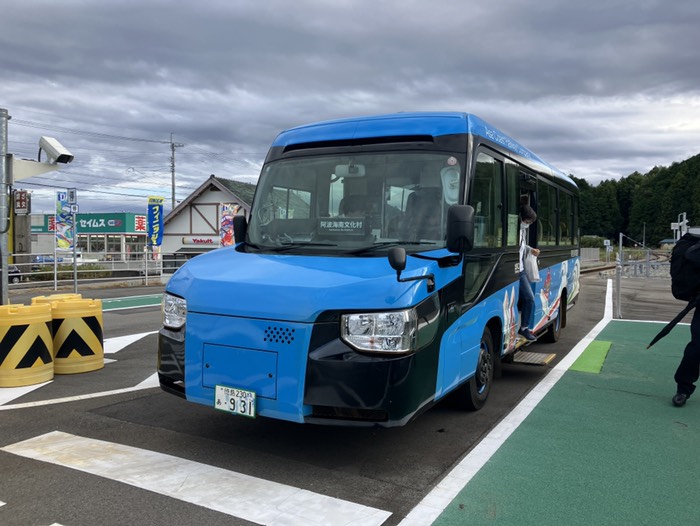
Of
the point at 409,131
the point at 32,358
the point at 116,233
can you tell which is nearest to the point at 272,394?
the point at 409,131

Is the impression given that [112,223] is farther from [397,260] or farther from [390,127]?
[397,260]

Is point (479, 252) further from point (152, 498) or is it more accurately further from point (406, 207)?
point (152, 498)

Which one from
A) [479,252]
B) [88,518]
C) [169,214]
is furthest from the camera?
[169,214]

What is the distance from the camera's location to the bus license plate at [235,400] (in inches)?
157

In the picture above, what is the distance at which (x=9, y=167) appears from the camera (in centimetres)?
781

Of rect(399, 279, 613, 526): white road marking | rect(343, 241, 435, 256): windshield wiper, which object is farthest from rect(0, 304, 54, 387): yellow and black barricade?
rect(399, 279, 613, 526): white road marking

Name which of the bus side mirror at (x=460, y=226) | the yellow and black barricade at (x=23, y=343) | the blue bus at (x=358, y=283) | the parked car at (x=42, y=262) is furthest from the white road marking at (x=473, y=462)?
the parked car at (x=42, y=262)

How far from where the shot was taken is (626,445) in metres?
4.86

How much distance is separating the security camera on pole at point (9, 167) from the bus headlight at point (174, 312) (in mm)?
4536

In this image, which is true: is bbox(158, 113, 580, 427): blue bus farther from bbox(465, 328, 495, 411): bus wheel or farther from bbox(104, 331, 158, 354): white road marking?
bbox(104, 331, 158, 354): white road marking

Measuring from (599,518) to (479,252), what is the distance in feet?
8.06

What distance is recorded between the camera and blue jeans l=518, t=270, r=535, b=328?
703 cm

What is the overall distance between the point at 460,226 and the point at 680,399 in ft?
12.1

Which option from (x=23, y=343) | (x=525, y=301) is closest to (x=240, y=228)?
(x=23, y=343)
